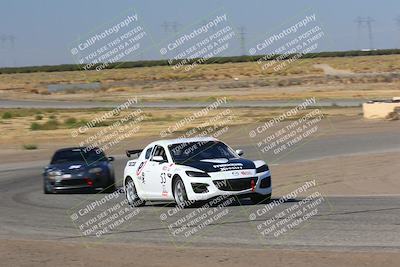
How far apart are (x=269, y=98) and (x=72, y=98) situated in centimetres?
2311

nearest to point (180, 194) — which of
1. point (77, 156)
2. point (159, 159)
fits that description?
point (159, 159)

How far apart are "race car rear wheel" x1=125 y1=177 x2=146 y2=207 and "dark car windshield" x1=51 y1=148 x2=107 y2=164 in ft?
17.9

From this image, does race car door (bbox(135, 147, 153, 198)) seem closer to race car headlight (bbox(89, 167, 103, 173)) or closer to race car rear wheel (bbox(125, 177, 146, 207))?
race car rear wheel (bbox(125, 177, 146, 207))

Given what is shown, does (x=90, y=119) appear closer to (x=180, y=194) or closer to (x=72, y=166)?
(x=72, y=166)

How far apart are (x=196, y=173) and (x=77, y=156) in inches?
353

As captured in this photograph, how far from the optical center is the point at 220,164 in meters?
16.7

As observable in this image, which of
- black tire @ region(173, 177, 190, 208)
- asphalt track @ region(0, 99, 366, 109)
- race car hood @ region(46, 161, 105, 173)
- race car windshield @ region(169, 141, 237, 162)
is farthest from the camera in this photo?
asphalt track @ region(0, 99, 366, 109)

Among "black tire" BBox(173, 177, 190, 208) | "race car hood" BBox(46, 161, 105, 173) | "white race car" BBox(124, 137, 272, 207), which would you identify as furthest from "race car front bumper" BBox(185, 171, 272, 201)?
"race car hood" BBox(46, 161, 105, 173)

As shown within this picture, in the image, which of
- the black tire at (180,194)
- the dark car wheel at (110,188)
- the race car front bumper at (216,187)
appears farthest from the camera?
the dark car wheel at (110,188)

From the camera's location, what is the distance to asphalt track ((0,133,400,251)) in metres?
11.9

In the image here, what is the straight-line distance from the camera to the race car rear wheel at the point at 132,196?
1898 centimetres

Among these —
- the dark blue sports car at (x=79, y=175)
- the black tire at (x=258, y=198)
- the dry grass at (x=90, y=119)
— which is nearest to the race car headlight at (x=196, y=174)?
the black tire at (x=258, y=198)

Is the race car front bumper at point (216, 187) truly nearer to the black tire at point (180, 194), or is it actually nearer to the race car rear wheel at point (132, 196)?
the black tire at point (180, 194)

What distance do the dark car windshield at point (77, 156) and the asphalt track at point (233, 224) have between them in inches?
108
